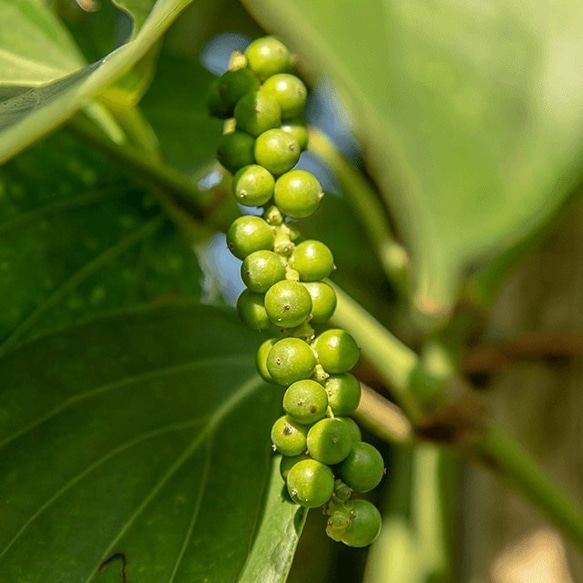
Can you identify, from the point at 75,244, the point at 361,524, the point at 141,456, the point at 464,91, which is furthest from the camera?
the point at 75,244

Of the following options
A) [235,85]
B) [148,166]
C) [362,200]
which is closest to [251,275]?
[235,85]

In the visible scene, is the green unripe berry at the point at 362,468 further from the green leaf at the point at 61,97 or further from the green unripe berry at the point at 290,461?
the green leaf at the point at 61,97

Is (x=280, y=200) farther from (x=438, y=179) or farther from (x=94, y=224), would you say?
(x=94, y=224)

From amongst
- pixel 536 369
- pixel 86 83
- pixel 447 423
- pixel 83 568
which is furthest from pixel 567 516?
pixel 86 83

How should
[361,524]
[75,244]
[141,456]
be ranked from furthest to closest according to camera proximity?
[75,244] < [141,456] < [361,524]

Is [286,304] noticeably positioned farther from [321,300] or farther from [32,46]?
[32,46]

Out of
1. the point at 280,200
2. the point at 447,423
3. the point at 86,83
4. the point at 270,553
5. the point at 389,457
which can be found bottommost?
the point at 389,457

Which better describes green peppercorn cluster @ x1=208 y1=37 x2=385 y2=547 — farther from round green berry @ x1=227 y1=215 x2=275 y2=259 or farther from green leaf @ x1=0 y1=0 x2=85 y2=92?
green leaf @ x1=0 y1=0 x2=85 y2=92
